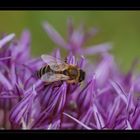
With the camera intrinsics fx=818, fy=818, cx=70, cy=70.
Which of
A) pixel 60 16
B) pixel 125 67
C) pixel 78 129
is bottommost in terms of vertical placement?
pixel 78 129

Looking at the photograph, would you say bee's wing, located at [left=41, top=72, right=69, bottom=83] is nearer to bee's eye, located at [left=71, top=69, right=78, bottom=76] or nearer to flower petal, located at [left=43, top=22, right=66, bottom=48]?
bee's eye, located at [left=71, top=69, right=78, bottom=76]

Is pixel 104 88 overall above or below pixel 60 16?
below

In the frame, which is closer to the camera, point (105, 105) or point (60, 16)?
point (105, 105)

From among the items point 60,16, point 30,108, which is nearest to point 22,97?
point 30,108

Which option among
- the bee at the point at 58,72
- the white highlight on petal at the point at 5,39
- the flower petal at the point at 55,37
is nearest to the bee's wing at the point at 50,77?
the bee at the point at 58,72
